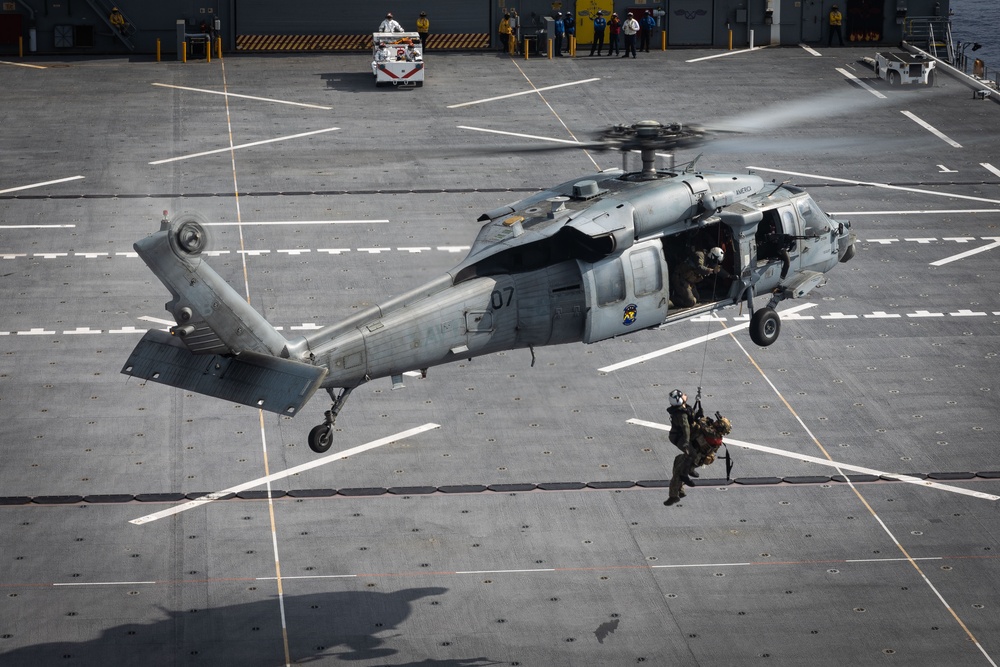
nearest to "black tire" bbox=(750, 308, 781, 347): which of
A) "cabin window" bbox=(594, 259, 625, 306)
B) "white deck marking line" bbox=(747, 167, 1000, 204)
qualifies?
"cabin window" bbox=(594, 259, 625, 306)

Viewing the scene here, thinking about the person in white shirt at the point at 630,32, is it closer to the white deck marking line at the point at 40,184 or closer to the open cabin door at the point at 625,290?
the white deck marking line at the point at 40,184

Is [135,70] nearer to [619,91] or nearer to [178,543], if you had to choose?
[619,91]

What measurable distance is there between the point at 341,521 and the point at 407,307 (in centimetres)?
974

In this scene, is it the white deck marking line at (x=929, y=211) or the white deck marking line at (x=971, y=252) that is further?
the white deck marking line at (x=929, y=211)

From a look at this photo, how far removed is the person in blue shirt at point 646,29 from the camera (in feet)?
272

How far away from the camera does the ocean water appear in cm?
13800

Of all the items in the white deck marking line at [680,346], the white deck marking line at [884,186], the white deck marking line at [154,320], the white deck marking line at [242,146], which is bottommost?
the white deck marking line at [680,346]

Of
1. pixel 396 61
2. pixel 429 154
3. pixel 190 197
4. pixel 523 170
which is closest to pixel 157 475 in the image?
pixel 429 154

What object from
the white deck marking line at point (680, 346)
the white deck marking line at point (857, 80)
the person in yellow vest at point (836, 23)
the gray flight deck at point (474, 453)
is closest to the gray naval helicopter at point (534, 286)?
the gray flight deck at point (474, 453)

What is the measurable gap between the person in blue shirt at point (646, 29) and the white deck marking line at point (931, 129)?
15.8 meters

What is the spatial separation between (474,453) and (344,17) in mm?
45798

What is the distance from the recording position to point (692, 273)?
36.0 m

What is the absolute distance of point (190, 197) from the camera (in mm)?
61656

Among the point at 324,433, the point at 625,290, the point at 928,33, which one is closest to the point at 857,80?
Answer: the point at 928,33
